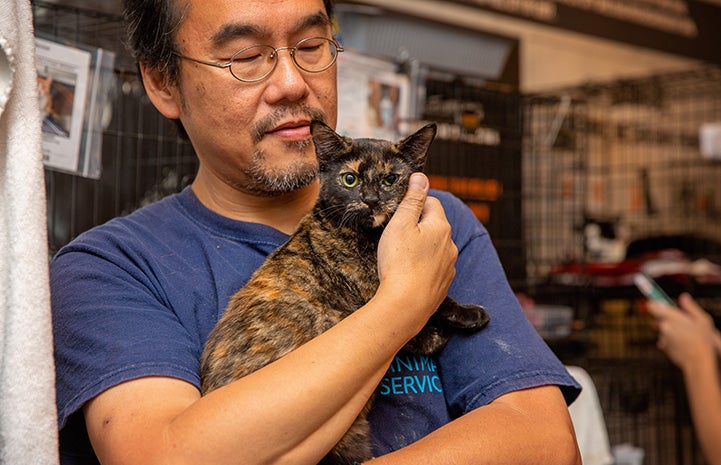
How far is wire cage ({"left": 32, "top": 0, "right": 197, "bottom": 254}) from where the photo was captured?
6.36 ft

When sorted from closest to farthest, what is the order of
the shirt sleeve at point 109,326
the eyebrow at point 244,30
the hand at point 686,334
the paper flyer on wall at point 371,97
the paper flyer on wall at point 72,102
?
the shirt sleeve at point 109,326 → the eyebrow at point 244,30 → the paper flyer on wall at point 72,102 → the paper flyer on wall at point 371,97 → the hand at point 686,334

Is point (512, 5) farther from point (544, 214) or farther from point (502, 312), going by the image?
point (502, 312)

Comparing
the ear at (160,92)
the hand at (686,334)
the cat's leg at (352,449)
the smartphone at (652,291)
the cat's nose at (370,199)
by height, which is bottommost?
the hand at (686,334)

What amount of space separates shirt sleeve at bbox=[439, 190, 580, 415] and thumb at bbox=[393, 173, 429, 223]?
176mm

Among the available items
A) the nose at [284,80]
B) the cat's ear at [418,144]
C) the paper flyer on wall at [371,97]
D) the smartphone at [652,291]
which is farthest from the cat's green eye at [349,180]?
the smartphone at [652,291]

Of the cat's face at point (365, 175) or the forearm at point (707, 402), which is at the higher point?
the cat's face at point (365, 175)

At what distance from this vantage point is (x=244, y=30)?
1.28 meters

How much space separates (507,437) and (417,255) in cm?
28

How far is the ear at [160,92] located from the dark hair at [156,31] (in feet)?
0.05

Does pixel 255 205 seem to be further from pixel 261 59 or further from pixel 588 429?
pixel 588 429

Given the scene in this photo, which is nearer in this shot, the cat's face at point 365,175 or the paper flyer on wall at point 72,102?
the cat's face at point 365,175

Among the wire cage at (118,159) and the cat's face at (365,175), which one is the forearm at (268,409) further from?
the wire cage at (118,159)

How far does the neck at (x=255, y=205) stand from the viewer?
55.8 inches

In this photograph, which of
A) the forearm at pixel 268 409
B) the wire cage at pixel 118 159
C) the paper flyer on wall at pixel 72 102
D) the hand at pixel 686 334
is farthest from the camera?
the hand at pixel 686 334
